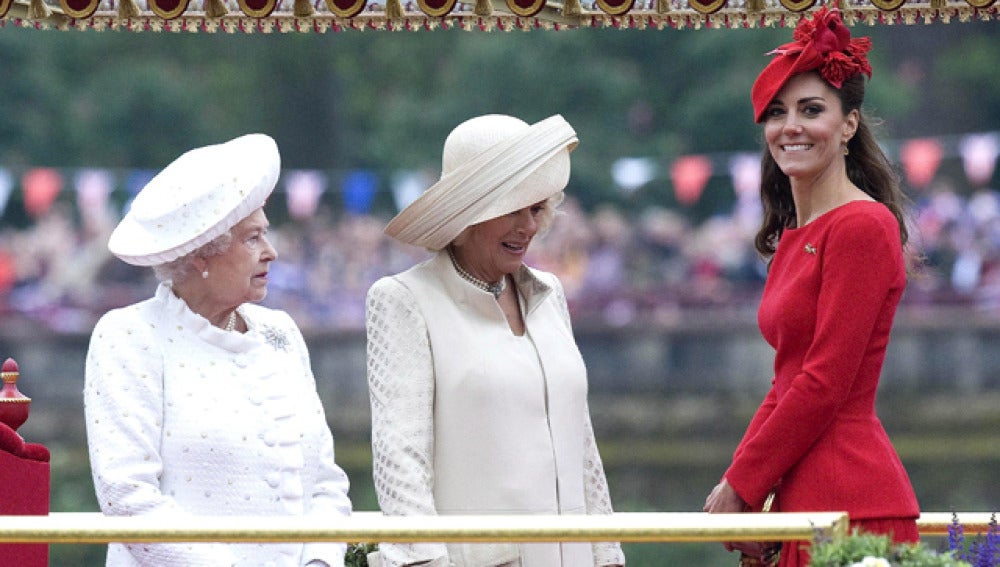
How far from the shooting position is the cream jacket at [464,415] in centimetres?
514

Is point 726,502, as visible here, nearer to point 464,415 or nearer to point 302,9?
point 464,415

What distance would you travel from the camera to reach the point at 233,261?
5074 mm

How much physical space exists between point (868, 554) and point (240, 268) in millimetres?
1794

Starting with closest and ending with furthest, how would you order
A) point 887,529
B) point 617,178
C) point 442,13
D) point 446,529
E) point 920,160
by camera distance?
point 446,529 < point 887,529 < point 442,13 < point 920,160 < point 617,178

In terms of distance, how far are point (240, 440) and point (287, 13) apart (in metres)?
1.57

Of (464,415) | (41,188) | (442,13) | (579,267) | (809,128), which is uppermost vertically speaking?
(442,13)

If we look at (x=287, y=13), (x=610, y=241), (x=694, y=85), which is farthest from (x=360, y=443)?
(x=287, y=13)

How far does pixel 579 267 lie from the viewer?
24.8 meters

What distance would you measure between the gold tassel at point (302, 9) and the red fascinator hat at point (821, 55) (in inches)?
58.0

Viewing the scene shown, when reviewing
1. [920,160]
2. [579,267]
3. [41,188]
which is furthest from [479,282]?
[41,188]

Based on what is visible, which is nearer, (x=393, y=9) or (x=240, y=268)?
(x=240, y=268)

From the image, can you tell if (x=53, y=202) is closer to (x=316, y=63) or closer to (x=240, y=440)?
(x=316, y=63)

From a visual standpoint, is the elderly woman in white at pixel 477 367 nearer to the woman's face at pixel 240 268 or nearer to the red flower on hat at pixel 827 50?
the woman's face at pixel 240 268

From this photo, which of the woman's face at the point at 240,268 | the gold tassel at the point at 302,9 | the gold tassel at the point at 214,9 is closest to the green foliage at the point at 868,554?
the woman's face at the point at 240,268
